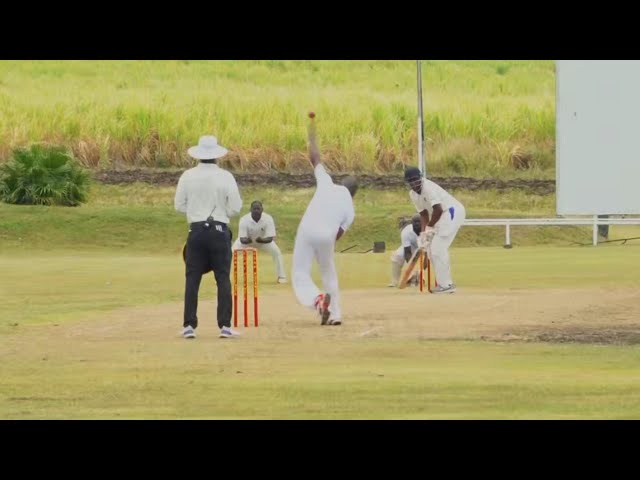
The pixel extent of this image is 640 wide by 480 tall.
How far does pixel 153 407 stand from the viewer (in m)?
12.2

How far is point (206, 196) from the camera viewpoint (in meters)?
16.7

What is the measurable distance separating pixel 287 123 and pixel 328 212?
30.6 meters

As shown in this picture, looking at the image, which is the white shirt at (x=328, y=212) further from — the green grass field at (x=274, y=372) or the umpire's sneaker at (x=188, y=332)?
the umpire's sneaker at (x=188, y=332)

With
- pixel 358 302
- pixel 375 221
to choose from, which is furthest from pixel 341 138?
pixel 358 302

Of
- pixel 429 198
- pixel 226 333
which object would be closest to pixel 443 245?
pixel 429 198

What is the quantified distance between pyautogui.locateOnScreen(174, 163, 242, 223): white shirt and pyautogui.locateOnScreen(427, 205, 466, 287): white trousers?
6098 mm

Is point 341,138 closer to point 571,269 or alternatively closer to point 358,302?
point 571,269

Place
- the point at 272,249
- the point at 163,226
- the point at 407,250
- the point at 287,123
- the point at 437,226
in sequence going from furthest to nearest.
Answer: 1. the point at 287,123
2. the point at 163,226
3. the point at 272,249
4. the point at 407,250
5. the point at 437,226

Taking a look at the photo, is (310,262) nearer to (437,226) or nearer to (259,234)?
(437,226)

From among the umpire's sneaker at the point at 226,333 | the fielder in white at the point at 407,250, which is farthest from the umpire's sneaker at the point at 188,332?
the fielder in white at the point at 407,250

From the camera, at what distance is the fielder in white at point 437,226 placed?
22484 millimetres

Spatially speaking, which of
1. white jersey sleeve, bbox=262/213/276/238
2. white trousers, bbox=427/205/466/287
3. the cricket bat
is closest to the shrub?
white jersey sleeve, bbox=262/213/276/238

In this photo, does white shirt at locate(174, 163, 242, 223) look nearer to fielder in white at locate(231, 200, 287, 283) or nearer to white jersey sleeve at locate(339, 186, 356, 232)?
white jersey sleeve at locate(339, 186, 356, 232)
